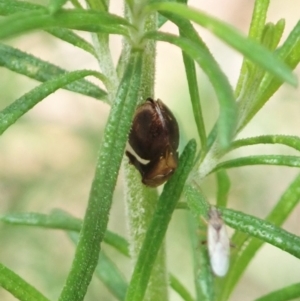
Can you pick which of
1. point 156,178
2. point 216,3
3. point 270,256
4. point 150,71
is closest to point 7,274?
point 156,178

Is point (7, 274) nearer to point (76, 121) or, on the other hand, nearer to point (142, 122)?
→ point (142, 122)

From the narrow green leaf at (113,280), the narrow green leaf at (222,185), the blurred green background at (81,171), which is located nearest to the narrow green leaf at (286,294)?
the narrow green leaf at (222,185)

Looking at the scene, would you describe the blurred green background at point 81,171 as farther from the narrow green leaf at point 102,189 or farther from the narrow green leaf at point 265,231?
the narrow green leaf at point 102,189

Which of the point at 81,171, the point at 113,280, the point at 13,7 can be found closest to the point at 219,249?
the point at 13,7

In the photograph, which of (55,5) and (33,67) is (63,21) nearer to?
(55,5)

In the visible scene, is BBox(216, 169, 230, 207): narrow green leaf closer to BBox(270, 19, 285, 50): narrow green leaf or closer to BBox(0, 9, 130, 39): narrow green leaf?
BBox(270, 19, 285, 50): narrow green leaf

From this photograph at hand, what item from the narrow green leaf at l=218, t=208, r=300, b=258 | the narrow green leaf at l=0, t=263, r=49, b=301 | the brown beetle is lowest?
the narrow green leaf at l=0, t=263, r=49, b=301

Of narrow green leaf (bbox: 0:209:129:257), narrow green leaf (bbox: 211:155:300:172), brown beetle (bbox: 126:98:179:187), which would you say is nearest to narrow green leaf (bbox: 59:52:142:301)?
brown beetle (bbox: 126:98:179:187)
